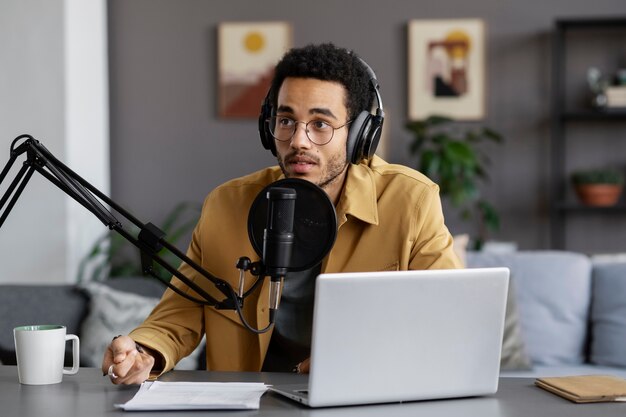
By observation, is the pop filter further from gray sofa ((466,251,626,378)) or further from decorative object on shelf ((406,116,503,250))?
decorative object on shelf ((406,116,503,250))

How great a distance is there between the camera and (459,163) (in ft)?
13.7

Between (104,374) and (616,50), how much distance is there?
11.7 feet

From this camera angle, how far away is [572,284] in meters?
3.52

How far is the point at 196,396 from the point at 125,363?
193 mm

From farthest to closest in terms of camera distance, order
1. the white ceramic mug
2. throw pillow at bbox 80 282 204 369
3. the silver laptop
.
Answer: throw pillow at bbox 80 282 204 369 < the white ceramic mug < the silver laptop

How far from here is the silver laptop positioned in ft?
4.23

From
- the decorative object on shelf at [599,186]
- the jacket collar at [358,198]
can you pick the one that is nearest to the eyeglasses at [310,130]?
the jacket collar at [358,198]

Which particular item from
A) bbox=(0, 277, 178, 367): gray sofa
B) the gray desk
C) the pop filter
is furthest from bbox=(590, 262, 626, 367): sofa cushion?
the pop filter

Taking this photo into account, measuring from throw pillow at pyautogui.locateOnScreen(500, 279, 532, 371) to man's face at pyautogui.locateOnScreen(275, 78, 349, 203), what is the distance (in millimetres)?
1585

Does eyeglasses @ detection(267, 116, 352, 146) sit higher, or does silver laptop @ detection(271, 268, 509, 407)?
eyeglasses @ detection(267, 116, 352, 146)

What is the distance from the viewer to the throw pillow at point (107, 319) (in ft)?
10.6

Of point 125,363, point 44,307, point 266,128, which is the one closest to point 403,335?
point 125,363

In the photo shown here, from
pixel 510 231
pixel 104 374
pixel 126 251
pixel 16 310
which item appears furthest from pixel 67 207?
pixel 104 374

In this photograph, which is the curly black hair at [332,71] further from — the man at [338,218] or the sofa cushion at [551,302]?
the sofa cushion at [551,302]
